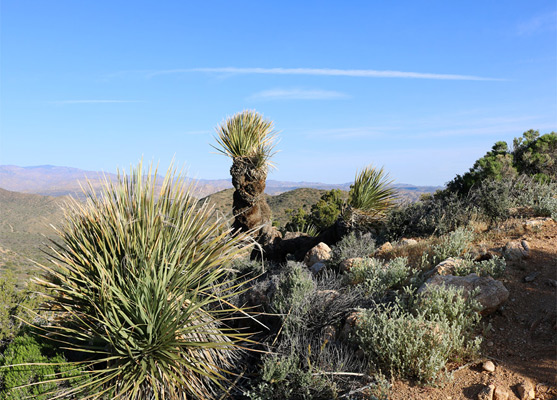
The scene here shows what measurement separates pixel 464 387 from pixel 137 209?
3993 mm

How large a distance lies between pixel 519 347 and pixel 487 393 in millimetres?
1044

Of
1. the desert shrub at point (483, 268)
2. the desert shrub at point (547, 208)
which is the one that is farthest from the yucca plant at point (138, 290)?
the desert shrub at point (547, 208)

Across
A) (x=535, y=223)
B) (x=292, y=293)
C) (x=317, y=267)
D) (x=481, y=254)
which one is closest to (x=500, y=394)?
(x=292, y=293)

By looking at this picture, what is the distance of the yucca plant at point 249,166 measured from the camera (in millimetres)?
11016

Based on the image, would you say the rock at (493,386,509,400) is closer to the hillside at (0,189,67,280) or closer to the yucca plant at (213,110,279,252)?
the yucca plant at (213,110,279,252)

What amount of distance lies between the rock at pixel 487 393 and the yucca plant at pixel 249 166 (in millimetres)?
7656

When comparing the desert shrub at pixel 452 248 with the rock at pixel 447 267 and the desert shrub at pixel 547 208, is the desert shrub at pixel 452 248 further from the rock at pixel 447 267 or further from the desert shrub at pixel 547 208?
the desert shrub at pixel 547 208

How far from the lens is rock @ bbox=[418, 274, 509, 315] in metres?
4.87

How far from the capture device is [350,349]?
4578 mm

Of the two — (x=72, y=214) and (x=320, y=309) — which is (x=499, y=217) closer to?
(x=320, y=309)

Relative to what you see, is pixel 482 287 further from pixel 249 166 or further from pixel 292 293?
pixel 249 166

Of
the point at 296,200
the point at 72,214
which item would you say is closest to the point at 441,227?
the point at 72,214

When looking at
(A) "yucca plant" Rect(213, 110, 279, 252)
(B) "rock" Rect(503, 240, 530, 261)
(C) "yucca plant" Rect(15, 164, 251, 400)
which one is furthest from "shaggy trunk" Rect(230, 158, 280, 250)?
(B) "rock" Rect(503, 240, 530, 261)

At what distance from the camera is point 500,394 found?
361cm
